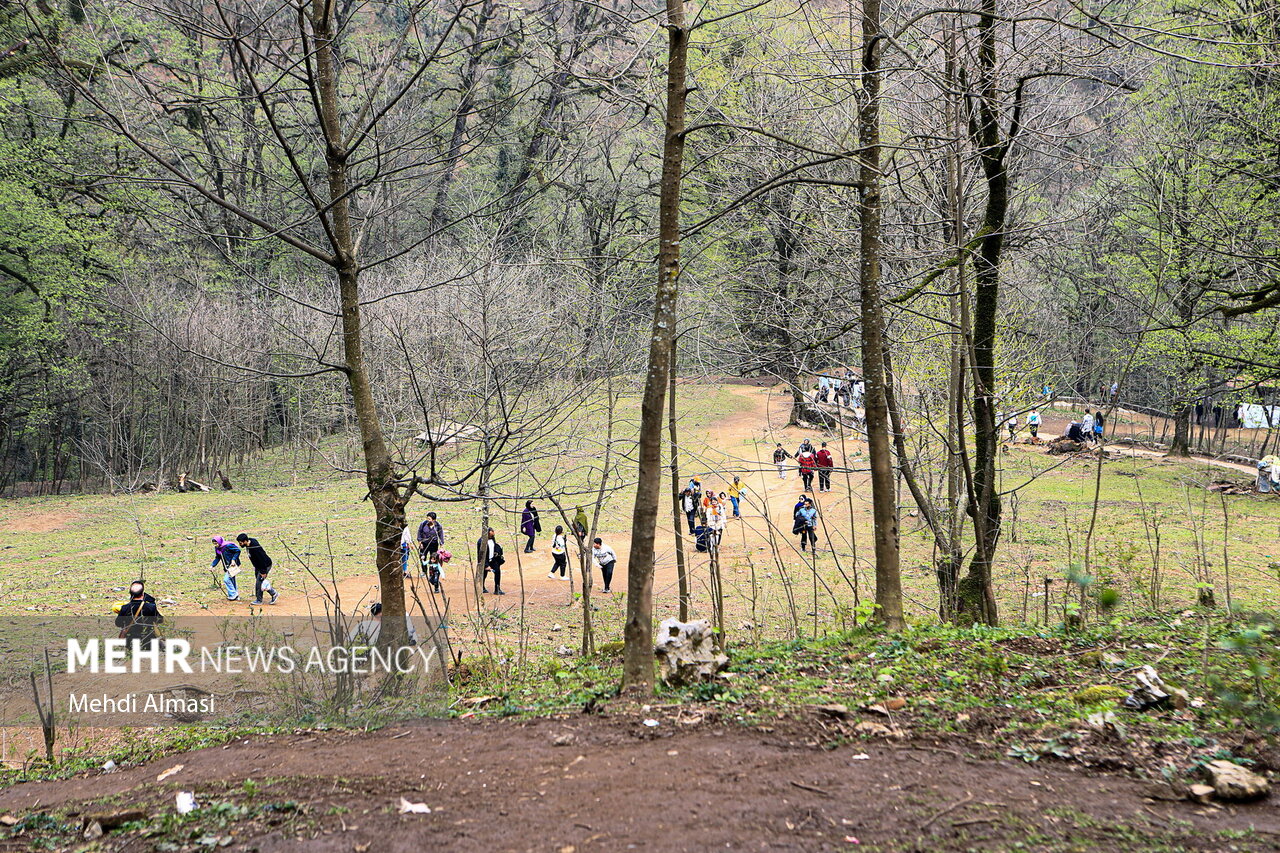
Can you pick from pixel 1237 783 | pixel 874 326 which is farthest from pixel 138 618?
pixel 1237 783

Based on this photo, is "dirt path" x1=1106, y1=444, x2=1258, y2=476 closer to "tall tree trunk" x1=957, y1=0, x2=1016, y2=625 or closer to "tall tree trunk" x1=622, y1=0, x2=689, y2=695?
"tall tree trunk" x1=957, y1=0, x2=1016, y2=625

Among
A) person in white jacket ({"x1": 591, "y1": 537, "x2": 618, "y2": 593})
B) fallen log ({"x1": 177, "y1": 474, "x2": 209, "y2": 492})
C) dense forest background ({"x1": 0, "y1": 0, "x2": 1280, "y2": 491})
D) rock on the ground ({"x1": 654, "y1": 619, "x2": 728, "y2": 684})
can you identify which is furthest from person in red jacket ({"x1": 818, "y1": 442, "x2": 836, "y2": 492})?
fallen log ({"x1": 177, "y1": 474, "x2": 209, "y2": 492})

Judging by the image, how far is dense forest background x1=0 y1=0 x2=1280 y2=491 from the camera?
6723 mm

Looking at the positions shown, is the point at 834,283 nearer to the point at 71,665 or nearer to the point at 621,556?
the point at 621,556

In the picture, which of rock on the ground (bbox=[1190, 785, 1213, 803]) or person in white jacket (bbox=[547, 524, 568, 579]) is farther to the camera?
person in white jacket (bbox=[547, 524, 568, 579])

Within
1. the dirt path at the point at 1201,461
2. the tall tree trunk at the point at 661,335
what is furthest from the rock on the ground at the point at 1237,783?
the dirt path at the point at 1201,461

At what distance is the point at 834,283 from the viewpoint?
12.1 metres

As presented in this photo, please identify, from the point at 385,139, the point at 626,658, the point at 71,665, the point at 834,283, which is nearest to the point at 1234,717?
the point at 626,658

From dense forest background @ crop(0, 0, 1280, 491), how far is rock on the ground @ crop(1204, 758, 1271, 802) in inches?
131

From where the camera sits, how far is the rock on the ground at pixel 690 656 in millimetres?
6441

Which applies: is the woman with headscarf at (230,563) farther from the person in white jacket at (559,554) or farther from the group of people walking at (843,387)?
the group of people walking at (843,387)

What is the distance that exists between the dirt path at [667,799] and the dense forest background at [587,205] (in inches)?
99.8

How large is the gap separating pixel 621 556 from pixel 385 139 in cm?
1297

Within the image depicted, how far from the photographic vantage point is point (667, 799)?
4.24 meters
